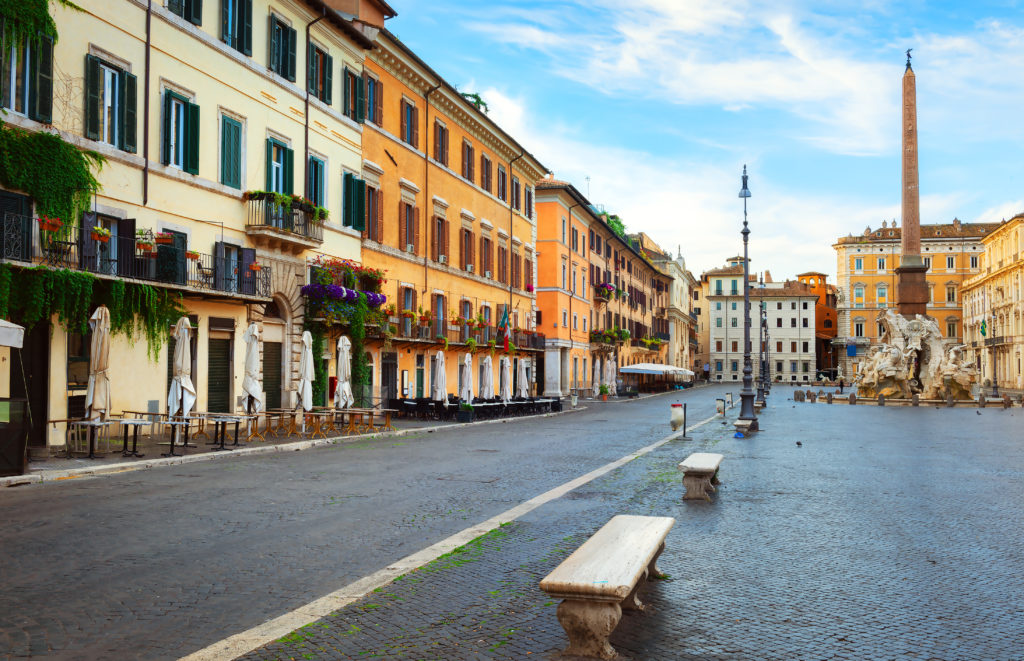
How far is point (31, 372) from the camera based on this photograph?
16312 mm

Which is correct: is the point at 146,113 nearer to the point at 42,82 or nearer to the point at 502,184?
the point at 42,82

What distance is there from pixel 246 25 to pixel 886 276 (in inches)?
4146

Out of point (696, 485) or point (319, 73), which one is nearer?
point (696, 485)

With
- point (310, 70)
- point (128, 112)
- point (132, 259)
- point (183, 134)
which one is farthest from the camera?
point (310, 70)

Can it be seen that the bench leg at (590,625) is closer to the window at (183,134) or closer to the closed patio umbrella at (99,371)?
the closed patio umbrella at (99,371)

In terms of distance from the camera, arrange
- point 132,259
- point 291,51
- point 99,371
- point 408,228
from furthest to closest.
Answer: point 408,228 → point 291,51 → point 132,259 → point 99,371

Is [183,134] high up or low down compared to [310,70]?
down

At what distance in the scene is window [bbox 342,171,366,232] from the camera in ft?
92.8

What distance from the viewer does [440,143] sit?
119ft

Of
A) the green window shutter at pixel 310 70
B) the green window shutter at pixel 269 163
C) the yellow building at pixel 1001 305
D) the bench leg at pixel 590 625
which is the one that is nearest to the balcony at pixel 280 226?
the green window shutter at pixel 269 163

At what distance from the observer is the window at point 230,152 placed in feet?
72.9

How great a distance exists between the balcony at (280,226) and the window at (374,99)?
6.74 m

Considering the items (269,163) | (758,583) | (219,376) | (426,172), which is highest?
(426,172)

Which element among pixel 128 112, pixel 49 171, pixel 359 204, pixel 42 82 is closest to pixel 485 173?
pixel 359 204
